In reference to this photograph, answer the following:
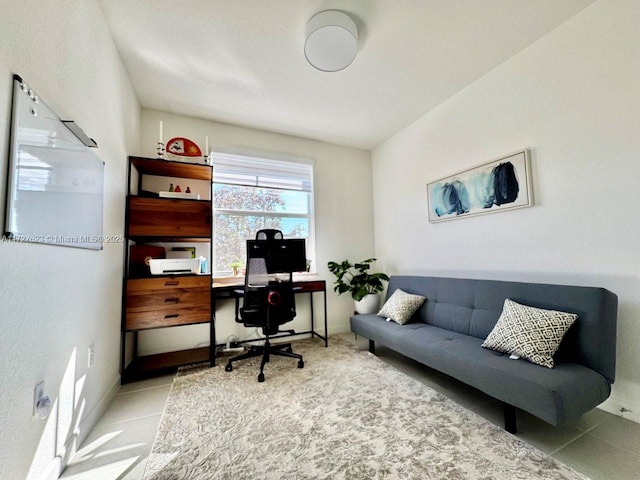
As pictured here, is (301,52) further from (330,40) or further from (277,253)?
(277,253)

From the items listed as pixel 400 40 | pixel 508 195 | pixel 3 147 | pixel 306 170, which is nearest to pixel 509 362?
pixel 508 195

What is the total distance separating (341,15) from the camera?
70.6 inches

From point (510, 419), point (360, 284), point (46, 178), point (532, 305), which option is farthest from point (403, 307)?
point (46, 178)

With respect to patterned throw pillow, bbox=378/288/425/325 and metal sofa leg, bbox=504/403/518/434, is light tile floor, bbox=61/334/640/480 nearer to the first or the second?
metal sofa leg, bbox=504/403/518/434

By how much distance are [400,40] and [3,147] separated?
2438 mm

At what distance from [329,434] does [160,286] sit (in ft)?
5.98

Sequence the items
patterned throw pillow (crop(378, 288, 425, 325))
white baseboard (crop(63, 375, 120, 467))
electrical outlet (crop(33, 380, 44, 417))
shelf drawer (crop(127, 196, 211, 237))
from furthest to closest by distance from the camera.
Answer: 1. patterned throw pillow (crop(378, 288, 425, 325))
2. shelf drawer (crop(127, 196, 211, 237))
3. white baseboard (crop(63, 375, 120, 467))
4. electrical outlet (crop(33, 380, 44, 417))

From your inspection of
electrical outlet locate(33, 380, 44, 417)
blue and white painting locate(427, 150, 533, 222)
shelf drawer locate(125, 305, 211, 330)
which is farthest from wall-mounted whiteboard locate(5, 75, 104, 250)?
blue and white painting locate(427, 150, 533, 222)

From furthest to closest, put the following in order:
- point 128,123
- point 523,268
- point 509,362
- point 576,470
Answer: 1. point 128,123
2. point 523,268
3. point 509,362
4. point 576,470

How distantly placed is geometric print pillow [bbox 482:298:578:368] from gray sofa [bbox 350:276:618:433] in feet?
0.19

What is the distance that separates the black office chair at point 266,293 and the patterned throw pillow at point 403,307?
1011 millimetres

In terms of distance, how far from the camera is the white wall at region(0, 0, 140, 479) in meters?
0.94

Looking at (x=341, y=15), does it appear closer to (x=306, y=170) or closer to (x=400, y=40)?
(x=400, y=40)

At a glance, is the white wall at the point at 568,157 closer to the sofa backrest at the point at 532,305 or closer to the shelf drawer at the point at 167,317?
the sofa backrest at the point at 532,305
